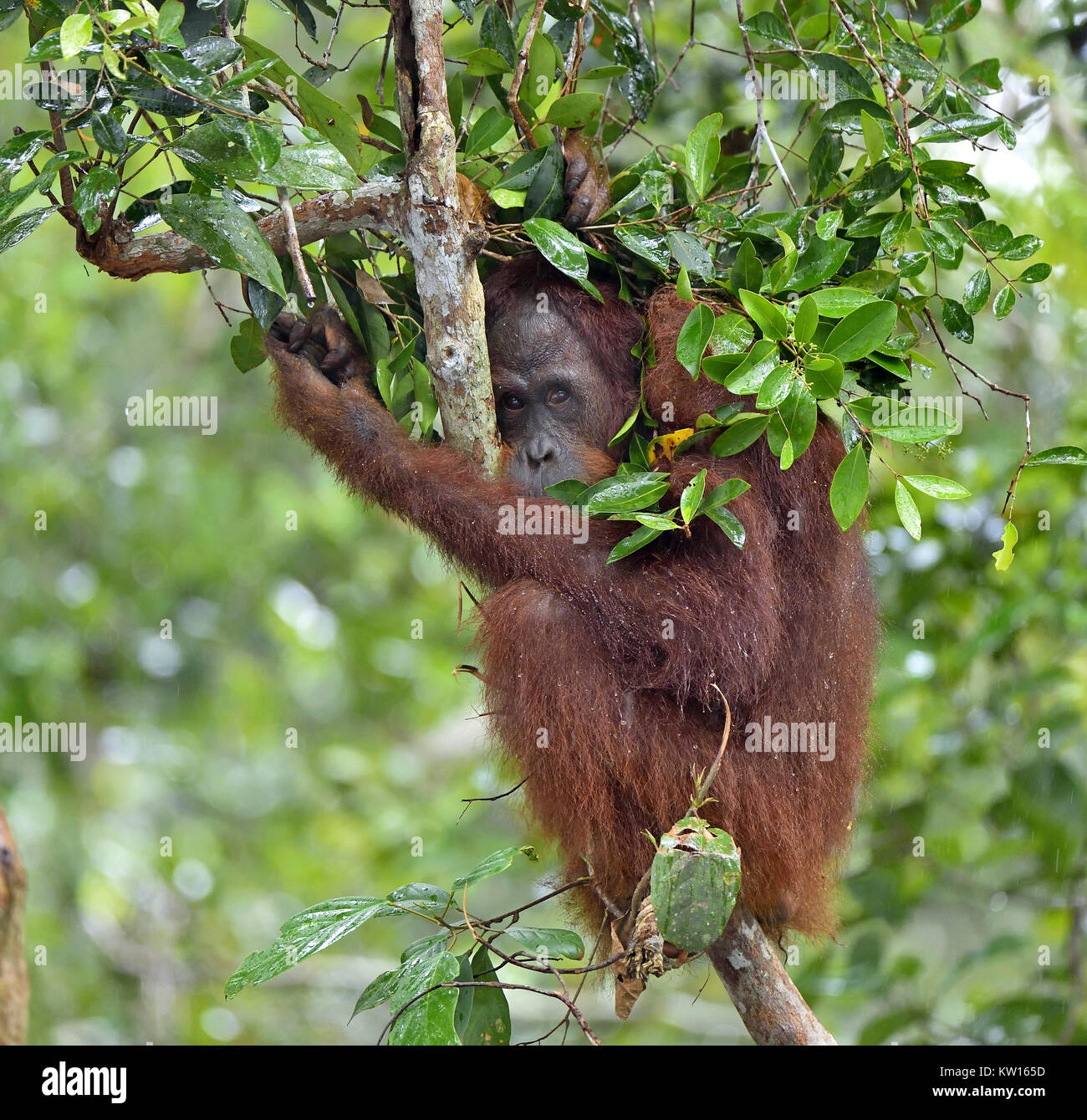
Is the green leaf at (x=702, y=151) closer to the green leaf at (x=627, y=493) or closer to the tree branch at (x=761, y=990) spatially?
the green leaf at (x=627, y=493)

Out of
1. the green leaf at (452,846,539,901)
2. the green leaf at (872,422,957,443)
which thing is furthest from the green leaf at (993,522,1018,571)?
the green leaf at (452,846,539,901)

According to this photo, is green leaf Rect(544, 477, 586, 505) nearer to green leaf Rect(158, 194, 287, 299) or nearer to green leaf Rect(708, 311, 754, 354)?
green leaf Rect(708, 311, 754, 354)

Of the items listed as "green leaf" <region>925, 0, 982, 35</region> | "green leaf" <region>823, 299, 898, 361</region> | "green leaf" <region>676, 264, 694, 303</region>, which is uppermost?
"green leaf" <region>925, 0, 982, 35</region>

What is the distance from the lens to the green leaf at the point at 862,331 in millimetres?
2363

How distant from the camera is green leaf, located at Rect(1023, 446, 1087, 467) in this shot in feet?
8.36

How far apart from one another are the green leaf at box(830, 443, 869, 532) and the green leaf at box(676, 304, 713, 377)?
37 centimetres

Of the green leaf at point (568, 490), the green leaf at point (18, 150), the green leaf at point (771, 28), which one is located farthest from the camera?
the green leaf at point (771, 28)

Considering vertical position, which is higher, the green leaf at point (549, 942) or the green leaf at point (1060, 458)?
the green leaf at point (1060, 458)

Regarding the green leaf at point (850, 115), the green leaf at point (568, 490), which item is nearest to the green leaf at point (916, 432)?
the green leaf at point (568, 490)

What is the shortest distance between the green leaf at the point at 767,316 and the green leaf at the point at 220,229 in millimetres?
937

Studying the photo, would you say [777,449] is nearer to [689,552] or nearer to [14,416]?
[689,552]

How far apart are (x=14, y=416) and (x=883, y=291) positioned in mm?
5265
